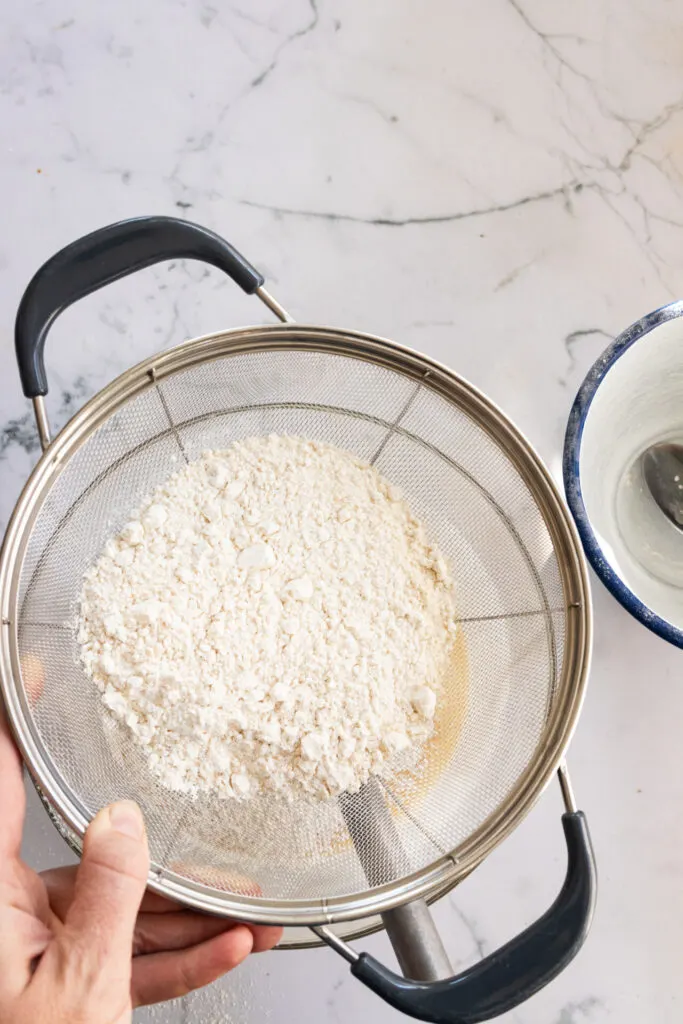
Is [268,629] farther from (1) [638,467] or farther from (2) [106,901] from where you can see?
(1) [638,467]

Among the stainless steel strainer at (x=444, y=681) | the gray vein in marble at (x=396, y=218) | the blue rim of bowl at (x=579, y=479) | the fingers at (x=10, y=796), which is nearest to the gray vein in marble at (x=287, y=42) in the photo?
the gray vein in marble at (x=396, y=218)

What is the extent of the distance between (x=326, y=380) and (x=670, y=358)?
31 cm

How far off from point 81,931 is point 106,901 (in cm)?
3

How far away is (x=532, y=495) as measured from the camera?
74 centimetres

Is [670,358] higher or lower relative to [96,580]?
higher

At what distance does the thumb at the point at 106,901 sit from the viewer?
564mm

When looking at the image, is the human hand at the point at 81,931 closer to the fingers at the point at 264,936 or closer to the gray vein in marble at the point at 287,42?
the fingers at the point at 264,936

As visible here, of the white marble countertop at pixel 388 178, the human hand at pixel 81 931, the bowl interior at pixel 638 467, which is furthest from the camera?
the white marble countertop at pixel 388 178

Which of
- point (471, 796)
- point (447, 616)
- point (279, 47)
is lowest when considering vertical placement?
point (471, 796)

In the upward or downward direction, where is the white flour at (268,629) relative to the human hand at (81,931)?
upward

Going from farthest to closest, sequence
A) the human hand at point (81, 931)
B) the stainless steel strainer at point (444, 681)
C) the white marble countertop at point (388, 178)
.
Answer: the white marble countertop at point (388, 178)
the stainless steel strainer at point (444, 681)
the human hand at point (81, 931)

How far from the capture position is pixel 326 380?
0.81 m

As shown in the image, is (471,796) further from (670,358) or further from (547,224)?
(547,224)

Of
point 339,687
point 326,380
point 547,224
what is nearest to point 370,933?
point 339,687
